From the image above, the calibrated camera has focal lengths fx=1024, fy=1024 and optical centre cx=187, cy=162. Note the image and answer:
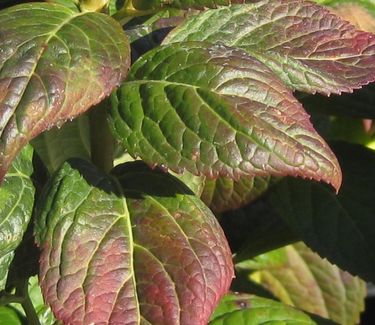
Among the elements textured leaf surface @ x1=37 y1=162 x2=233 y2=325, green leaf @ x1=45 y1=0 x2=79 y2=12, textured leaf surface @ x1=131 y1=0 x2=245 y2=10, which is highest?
textured leaf surface @ x1=131 y1=0 x2=245 y2=10

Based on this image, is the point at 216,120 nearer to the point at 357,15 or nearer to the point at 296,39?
the point at 296,39

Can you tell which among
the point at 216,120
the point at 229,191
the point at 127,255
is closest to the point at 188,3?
the point at 216,120

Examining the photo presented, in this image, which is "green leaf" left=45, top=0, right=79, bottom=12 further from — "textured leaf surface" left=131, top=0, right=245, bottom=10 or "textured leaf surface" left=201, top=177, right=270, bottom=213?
"textured leaf surface" left=201, top=177, right=270, bottom=213

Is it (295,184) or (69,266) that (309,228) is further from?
(69,266)

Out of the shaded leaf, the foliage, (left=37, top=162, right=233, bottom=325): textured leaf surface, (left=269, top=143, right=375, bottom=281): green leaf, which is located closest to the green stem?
the foliage

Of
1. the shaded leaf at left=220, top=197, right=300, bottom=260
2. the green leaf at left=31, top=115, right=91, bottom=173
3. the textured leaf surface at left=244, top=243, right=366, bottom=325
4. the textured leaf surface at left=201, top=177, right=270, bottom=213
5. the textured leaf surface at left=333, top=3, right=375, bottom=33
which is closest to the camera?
the green leaf at left=31, top=115, right=91, bottom=173

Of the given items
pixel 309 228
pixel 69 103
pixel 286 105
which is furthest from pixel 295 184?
pixel 69 103

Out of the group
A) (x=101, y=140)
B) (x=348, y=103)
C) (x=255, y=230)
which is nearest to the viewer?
(x=101, y=140)
